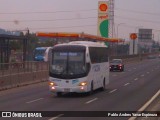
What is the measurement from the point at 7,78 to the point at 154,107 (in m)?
14.7

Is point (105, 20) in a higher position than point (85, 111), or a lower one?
higher

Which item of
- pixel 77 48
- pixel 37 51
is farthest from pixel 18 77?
pixel 37 51

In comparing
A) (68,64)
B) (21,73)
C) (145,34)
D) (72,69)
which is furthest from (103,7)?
(145,34)

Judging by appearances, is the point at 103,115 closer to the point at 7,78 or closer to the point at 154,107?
the point at 154,107

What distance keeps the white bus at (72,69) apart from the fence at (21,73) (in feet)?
20.2

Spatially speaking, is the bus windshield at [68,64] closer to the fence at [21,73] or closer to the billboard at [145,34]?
the fence at [21,73]

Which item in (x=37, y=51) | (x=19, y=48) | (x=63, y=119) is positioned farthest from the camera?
(x=19, y=48)

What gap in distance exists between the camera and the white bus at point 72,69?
2617 centimetres

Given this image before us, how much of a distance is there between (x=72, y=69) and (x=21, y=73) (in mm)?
9993

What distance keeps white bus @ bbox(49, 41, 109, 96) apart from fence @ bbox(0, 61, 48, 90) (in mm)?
6168

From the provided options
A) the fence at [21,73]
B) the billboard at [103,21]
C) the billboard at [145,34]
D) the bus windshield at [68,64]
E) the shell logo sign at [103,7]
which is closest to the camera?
the bus windshield at [68,64]

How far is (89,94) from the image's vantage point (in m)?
27.5

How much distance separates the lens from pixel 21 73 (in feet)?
117

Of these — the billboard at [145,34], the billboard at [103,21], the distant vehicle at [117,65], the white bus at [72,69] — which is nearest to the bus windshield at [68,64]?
the white bus at [72,69]
